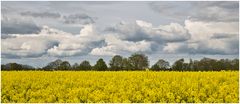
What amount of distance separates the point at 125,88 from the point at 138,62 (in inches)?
432

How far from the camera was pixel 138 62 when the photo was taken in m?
26.3

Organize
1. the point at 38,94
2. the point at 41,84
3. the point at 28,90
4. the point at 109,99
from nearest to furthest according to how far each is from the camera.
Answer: the point at 109,99
the point at 38,94
the point at 28,90
the point at 41,84

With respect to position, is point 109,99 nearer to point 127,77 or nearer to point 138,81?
point 138,81

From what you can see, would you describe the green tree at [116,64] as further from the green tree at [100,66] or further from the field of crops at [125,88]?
the field of crops at [125,88]

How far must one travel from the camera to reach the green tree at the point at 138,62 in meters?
25.2

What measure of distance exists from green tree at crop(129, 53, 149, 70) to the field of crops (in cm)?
639

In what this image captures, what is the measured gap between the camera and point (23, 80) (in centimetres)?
1783

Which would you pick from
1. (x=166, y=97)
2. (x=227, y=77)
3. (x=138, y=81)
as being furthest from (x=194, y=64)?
(x=166, y=97)

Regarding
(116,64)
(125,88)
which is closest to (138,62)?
(116,64)

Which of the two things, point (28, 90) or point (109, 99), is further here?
point (28, 90)

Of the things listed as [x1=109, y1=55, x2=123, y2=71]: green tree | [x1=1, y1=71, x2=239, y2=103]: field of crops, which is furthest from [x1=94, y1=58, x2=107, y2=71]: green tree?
[x1=1, y1=71, x2=239, y2=103]: field of crops

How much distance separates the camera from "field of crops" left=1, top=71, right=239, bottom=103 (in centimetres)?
1405

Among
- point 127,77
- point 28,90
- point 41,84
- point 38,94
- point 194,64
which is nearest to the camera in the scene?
point 38,94

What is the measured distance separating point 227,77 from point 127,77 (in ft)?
12.3
